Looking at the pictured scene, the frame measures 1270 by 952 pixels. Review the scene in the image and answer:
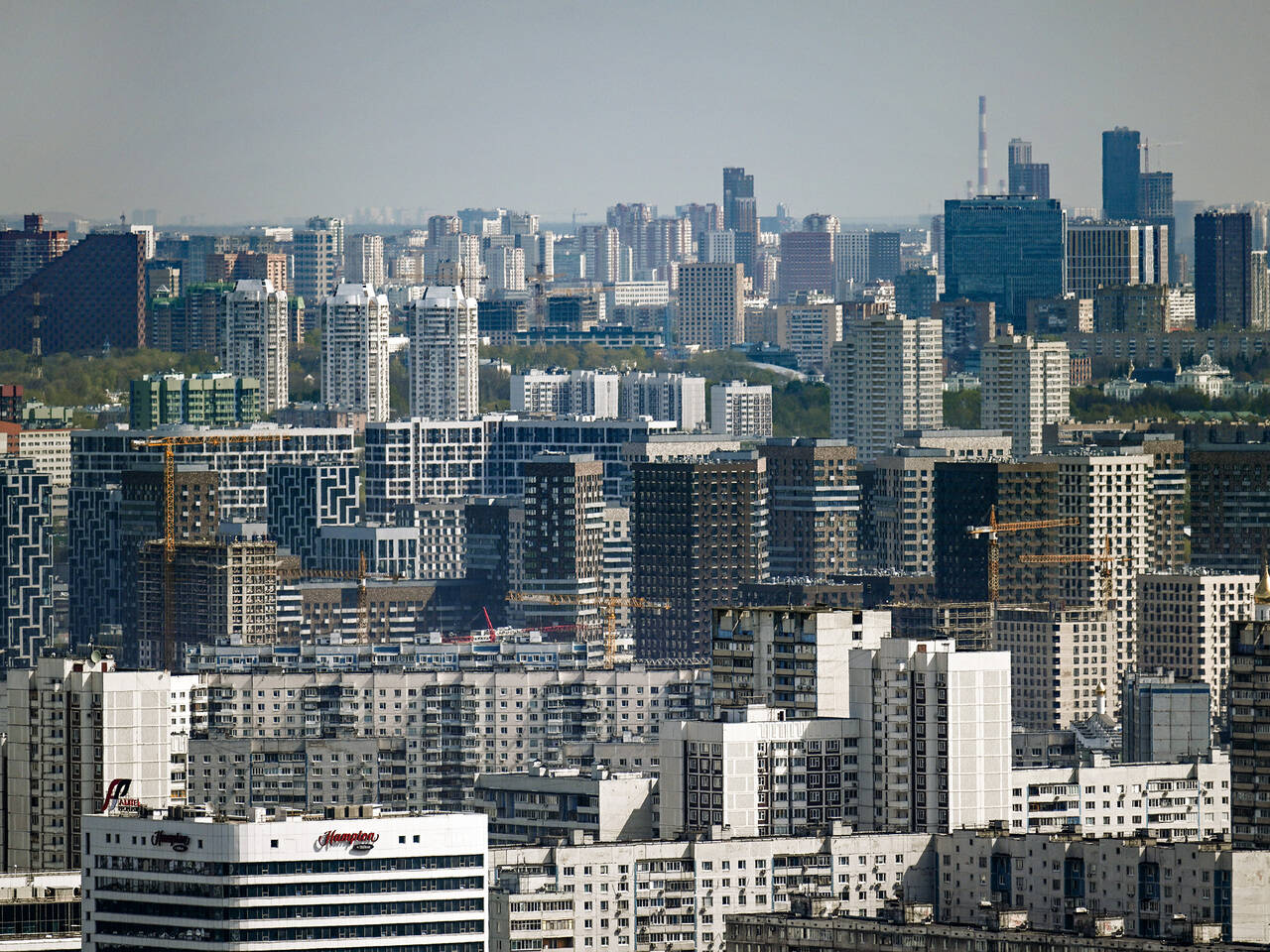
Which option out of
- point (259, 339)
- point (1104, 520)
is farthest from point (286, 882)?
point (259, 339)

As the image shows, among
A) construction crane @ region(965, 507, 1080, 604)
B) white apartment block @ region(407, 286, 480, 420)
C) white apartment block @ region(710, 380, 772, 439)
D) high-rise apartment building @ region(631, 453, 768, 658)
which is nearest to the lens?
construction crane @ region(965, 507, 1080, 604)

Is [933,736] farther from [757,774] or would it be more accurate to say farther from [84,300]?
[84,300]

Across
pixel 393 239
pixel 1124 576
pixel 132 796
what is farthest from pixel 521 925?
pixel 393 239

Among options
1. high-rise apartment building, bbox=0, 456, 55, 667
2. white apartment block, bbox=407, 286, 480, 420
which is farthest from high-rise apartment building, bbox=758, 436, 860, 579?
white apartment block, bbox=407, 286, 480, 420

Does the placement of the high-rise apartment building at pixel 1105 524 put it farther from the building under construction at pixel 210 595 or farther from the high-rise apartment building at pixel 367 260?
the high-rise apartment building at pixel 367 260

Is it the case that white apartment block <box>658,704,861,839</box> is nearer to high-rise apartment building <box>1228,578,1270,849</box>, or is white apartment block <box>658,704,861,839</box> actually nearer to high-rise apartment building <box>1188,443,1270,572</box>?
high-rise apartment building <box>1228,578,1270,849</box>
